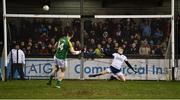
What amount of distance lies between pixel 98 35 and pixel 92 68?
5.46 feet

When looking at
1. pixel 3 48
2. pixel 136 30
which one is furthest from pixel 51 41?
pixel 136 30

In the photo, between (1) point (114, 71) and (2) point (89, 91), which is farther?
(1) point (114, 71)

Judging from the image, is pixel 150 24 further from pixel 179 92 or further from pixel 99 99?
pixel 99 99

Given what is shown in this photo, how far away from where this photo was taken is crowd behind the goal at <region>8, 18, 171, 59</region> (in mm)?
28078

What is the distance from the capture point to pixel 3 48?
27.7m

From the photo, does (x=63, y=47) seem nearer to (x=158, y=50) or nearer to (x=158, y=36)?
(x=158, y=50)

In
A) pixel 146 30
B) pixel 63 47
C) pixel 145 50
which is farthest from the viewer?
pixel 146 30

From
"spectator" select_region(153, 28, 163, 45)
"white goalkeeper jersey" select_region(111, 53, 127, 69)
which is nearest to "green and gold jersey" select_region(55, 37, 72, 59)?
"white goalkeeper jersey" select_region(111, 53, 127, 69)

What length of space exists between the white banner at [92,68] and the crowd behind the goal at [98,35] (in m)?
0.34

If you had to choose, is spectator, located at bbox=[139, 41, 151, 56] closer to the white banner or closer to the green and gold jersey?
the white banner

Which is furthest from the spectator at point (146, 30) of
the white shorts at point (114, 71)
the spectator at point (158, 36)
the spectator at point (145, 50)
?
the white shorts at point (114, 71)

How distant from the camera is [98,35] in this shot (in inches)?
1121

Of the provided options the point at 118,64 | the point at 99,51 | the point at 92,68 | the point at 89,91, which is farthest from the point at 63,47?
the point at 99,51

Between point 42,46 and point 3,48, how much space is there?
73.4 inches
